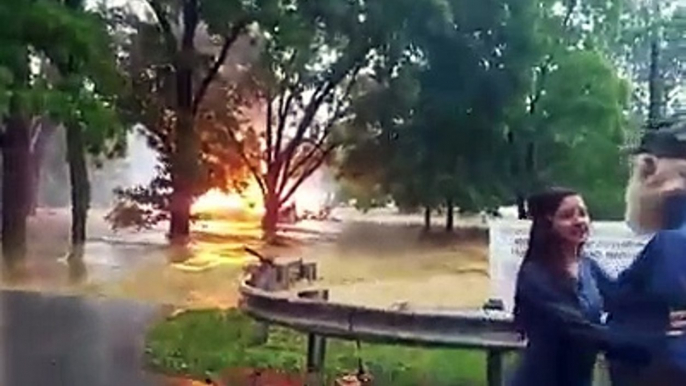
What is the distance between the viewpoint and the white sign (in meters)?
1.74

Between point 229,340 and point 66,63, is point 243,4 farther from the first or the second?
point 229,340

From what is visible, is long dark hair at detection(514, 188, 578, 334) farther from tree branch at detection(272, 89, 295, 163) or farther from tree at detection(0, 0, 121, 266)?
tree at detection(0, 0, 121, 266)

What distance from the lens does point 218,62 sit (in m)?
2.12

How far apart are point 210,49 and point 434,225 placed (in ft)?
1.91

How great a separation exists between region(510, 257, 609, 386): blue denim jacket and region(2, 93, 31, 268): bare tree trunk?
109 centimetres

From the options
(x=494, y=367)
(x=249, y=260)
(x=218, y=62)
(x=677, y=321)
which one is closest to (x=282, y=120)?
(x=218, y=62)

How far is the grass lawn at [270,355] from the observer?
2016mm

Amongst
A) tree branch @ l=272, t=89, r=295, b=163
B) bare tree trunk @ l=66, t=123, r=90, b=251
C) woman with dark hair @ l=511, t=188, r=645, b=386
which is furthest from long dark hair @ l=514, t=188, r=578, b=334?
bare tree trunk @ l=66, t=123, r=90, b=251

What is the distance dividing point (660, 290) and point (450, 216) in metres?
0.43

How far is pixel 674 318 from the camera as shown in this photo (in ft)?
5.53

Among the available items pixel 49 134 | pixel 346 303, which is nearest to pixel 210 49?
pixel 49 134

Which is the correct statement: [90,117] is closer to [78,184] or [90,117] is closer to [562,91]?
[78,184]

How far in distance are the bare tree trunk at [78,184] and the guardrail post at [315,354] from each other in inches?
19.2

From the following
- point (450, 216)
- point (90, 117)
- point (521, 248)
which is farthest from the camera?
point (90, 117)
